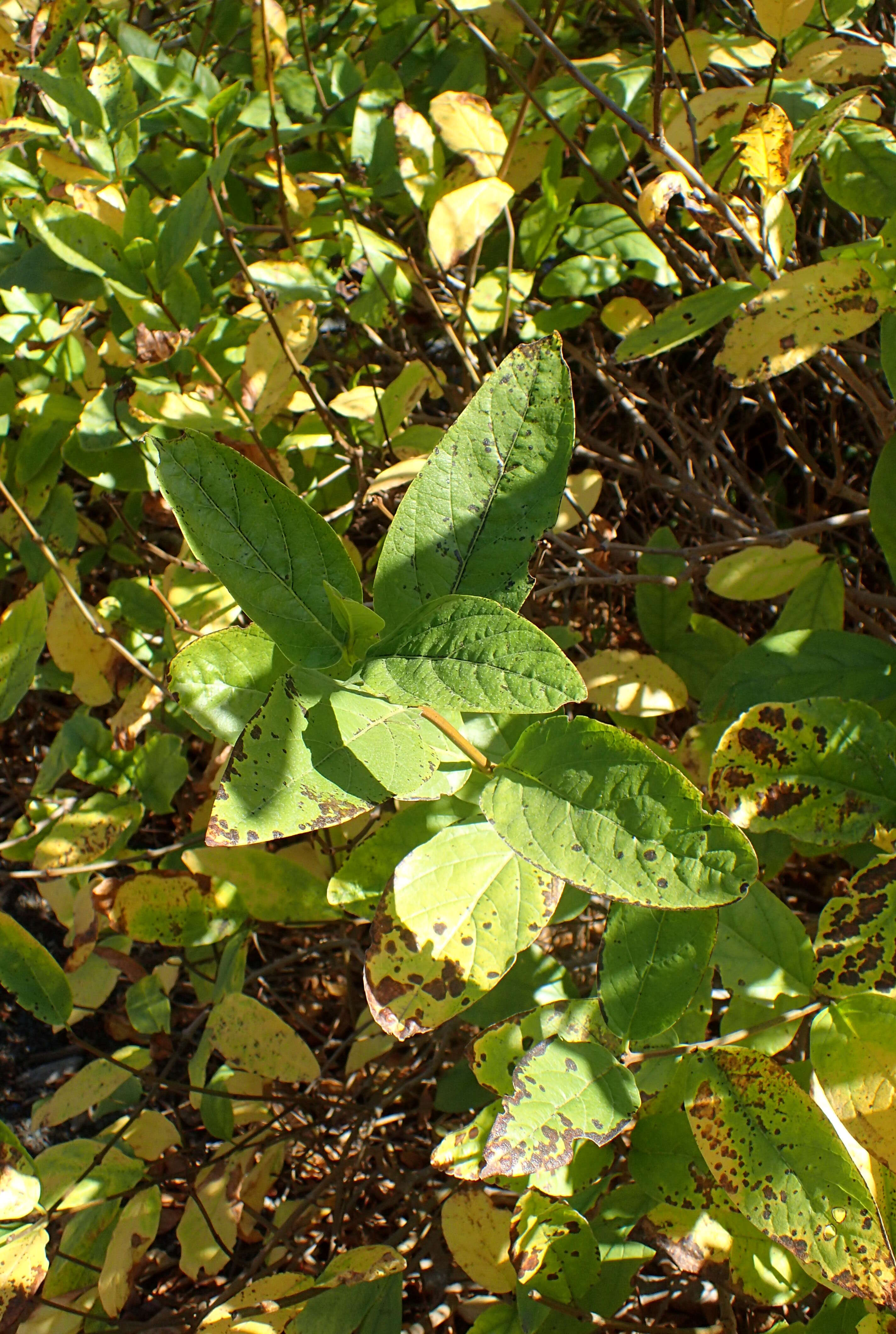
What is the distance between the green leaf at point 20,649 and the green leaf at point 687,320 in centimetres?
95

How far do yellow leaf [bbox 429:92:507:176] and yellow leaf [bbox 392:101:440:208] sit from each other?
0.10ft

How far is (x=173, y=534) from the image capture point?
7.80ft

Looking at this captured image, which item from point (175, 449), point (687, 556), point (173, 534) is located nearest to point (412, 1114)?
point (687, 556)

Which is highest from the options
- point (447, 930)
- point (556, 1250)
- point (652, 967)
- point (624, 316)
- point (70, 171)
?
point (70, 171)

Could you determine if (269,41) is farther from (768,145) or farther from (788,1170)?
(788,1170)

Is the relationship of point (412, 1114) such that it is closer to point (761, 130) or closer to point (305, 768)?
point (305, 768)

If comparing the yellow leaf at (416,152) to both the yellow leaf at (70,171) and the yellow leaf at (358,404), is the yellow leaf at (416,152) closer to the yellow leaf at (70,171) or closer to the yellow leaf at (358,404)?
the yellow leaf at (358,404)

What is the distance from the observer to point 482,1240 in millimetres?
1282

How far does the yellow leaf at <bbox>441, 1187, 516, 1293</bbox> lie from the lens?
4.16ft

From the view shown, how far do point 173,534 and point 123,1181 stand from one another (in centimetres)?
143

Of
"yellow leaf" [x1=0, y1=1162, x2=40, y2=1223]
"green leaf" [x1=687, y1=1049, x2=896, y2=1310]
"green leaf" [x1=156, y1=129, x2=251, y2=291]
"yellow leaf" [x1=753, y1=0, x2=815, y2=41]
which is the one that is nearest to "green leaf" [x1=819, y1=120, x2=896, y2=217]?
"yellow leaf" [x1=753, y1=0, x2=815, y2=41]

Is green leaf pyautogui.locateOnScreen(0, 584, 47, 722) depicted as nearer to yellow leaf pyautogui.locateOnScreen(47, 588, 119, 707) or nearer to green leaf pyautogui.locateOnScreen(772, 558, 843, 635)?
yellow leaf pyautogui.locateOnScreen(47, 588, 119, 707)

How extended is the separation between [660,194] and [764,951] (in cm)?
97

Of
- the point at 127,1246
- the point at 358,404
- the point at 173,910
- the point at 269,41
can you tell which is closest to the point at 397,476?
the point at 358,404
